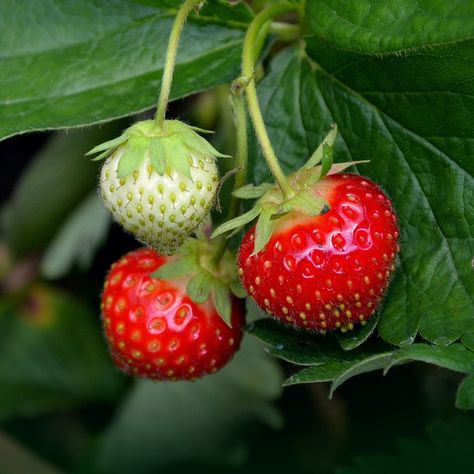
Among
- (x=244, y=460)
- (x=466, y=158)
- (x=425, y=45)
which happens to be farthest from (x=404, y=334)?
(x=244, y=460)

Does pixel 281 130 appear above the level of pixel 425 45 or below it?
below

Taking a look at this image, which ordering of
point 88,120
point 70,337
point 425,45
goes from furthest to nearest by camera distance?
point 70,337 → point 88,120 → point 425,45

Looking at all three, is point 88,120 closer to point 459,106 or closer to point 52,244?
point 459,106

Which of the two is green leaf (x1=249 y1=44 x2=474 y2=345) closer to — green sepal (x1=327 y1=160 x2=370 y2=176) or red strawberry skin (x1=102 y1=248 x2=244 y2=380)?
green sepal (x1=327 y1=160 x2=370 y2=176)

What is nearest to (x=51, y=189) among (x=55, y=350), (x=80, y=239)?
(x=80, y=239)

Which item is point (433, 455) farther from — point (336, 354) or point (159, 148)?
point (159, 148)

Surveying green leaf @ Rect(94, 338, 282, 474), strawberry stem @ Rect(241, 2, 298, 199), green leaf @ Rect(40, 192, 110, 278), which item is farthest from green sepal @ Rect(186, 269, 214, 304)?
green leaf @ Rect(40, 192, 110, 278)
